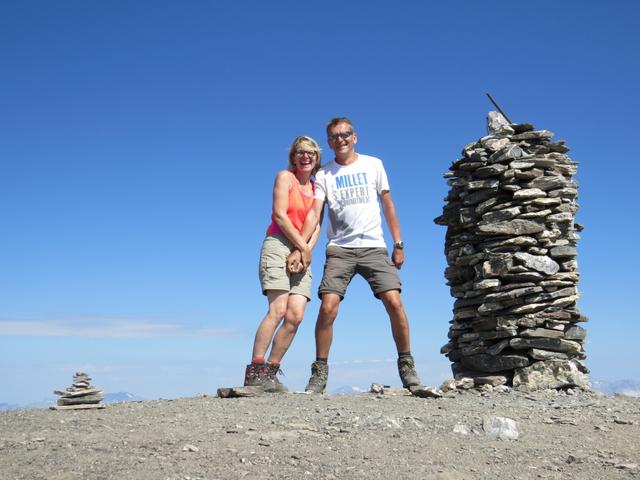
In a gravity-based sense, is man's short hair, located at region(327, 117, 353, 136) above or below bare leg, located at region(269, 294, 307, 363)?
above

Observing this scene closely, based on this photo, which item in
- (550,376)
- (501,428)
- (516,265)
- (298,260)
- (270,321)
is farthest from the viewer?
(516,265)

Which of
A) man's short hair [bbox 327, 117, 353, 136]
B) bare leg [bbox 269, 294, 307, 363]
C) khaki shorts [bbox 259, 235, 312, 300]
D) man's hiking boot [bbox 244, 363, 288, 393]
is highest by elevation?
man's short hair [bbox 327, 117, 353, 136]

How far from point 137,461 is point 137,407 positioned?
6.66 ft

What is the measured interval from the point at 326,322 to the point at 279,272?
2.80ft

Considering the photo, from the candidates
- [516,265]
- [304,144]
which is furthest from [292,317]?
[516,265]

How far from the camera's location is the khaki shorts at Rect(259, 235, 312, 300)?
768 cm

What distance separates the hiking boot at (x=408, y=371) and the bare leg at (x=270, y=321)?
1.66m

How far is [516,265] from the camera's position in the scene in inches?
374

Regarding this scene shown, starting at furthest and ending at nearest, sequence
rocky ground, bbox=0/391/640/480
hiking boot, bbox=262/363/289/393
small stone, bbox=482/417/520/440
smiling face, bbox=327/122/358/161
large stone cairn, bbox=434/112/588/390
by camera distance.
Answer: large stone cairn, bbox=434/112/588/390 < smiling face, bbox=327/122/358/161 < hiking boot, bbox=262/363/289/393 < small stone, bbox=482/417/520/440 < rocky ground, bbox=0/391/640/480

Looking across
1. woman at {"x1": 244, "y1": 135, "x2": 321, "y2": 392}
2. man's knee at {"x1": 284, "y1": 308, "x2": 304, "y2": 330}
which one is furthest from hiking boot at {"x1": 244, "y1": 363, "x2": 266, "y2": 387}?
man's knee at {"x1": 284, "y1": 308, "x2": 304, "y2": 330}

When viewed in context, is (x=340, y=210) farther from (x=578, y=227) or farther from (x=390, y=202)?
(x=578, y=227)

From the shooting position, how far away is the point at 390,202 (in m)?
8.27

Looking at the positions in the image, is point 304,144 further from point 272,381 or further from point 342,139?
point 272,381

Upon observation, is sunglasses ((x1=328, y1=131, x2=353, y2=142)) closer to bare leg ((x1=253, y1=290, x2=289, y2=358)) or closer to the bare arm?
the bare arm
